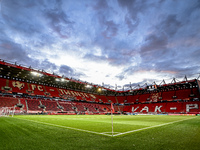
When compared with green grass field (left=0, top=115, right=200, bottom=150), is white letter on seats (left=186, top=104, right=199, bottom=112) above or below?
below

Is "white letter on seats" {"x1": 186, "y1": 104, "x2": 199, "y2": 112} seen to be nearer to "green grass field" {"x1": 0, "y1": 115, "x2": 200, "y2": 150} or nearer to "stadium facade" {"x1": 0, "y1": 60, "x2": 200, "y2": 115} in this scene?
"stadium facade" {"x1": 0, "y1": 60, "x2": 200, "y2": 115}

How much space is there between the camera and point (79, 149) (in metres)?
3.93

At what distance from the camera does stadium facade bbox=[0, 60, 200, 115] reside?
141ft

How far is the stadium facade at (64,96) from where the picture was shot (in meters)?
42.9

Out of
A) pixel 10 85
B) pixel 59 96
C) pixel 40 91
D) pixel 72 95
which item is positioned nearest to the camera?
pixel 10 85

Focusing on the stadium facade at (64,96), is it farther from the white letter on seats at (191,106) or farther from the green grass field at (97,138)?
the green grass field at (97,138)

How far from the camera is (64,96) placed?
60094 mm

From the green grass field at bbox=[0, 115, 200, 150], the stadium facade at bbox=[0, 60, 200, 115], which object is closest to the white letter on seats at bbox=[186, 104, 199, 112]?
the stadium facade at bbox=[0, 60, 200, 115]

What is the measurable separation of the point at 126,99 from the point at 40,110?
58.0 metres

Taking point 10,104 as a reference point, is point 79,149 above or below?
above

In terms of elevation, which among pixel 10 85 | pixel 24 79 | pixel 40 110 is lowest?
pixel 40 110

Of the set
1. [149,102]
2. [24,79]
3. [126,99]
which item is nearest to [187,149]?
[24,79]

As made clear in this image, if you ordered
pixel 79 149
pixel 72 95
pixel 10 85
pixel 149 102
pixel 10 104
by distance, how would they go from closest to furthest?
pixel 79 149 < pixel 10 104 < pixel 10 85 < pixel 72 95 < pixel 149 102

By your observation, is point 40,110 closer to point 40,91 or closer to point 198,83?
point 40,91
